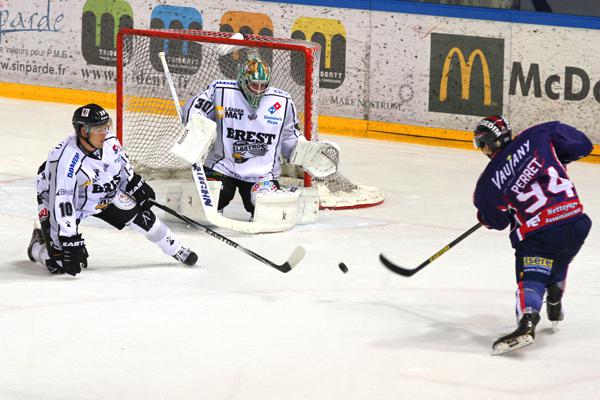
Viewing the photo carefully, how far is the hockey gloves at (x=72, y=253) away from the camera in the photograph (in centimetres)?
579

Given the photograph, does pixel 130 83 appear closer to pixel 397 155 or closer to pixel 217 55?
pixel 217 55

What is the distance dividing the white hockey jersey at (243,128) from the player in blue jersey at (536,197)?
7.72 feet

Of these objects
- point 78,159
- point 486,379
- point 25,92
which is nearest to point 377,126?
point 25,92

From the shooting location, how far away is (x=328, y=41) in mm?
10328

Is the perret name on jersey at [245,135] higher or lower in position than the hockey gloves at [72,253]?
higher

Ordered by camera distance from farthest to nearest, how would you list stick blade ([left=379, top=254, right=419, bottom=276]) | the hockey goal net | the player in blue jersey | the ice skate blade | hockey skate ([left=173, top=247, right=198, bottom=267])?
the hockey goal net → hockey skate ([left=173, top=247, right=198, bottom=267]) → stick blade ([left=379, top=254, right=419, bottom=276]) → the player in blue jersey → the ice skate blade

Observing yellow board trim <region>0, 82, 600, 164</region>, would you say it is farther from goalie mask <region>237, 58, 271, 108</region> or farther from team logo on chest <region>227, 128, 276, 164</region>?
goalie mask <region>237, 58, 271, 108</region>

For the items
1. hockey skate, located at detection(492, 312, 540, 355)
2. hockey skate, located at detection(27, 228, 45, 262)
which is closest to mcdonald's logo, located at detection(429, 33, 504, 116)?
hockey skate, located at detection(27, 228, 45, 262)

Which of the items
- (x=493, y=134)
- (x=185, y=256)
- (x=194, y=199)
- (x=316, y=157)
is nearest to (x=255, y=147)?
(x=316, y=157)

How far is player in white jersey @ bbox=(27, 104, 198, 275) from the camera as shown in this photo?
228 inches

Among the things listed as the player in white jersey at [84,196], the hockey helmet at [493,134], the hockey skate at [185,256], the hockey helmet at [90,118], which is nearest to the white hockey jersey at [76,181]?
the player in white jersey at [84,196]

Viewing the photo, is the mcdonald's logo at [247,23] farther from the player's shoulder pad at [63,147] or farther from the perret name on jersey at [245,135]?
the player's shoulder pad at [63,147]

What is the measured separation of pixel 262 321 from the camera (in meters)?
5.34

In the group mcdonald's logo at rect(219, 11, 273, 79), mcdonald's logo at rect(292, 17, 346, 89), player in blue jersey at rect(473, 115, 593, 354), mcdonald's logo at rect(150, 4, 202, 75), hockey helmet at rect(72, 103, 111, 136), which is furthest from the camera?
mcdonald's logo at rect(219, 11, 273, 79)
